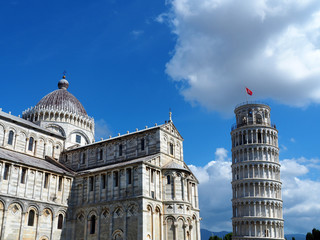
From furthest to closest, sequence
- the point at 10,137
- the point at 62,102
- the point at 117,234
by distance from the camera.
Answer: the point at 62,102, the point at 10,137, the point at 117,234

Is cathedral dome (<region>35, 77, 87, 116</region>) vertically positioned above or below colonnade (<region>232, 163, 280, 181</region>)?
above

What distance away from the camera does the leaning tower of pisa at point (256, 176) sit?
242ft

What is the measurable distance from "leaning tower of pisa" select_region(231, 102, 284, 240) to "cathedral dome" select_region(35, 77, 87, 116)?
3602 centimetres

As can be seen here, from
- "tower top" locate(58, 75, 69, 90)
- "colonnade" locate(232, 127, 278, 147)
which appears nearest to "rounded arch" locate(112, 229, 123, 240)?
"tower top" locate(58, 75, 69, 90)

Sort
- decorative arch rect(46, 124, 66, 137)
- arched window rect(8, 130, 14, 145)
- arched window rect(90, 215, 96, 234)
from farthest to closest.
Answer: decorative arch rect(46, 124, 66, 137)
arched window rect(8, 130, 14, 145)
arched window rect(90, 215, 96, 234)

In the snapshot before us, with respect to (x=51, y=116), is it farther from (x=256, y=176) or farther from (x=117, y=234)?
(x=256, y=176)

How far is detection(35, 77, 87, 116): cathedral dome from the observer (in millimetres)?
62156

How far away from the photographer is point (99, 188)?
1812 inches

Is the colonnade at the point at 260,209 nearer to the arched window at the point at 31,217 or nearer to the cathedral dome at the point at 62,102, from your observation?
the cathedral dome at the point at 62,102

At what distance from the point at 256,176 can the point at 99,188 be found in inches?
1660

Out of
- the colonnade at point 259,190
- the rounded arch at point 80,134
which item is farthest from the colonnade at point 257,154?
the rounded arch at point 80,134

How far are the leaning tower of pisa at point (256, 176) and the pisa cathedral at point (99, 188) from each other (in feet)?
91.8

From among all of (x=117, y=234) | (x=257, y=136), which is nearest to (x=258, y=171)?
(x=257, y=136)

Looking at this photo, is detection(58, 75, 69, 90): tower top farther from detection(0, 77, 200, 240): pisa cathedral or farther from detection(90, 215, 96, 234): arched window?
detection(90, 215, 96, 234): arched window
